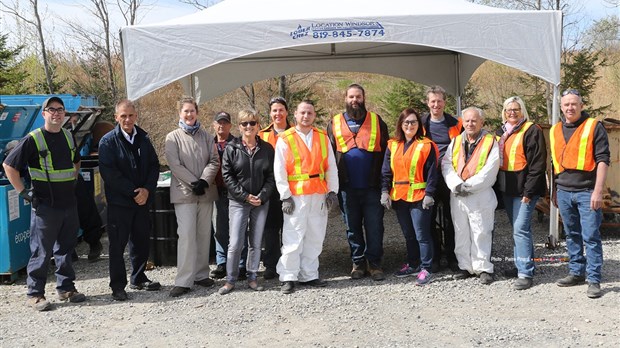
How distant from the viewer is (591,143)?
16.1ft

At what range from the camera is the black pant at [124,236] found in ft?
17.0

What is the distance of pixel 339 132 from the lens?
5.68 metres

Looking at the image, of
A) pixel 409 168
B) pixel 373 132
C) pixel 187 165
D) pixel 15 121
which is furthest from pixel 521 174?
pixel 15 121

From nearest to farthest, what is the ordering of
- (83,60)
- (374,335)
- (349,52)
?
1. (374,335)
2. (349,52)
3. (83,60)

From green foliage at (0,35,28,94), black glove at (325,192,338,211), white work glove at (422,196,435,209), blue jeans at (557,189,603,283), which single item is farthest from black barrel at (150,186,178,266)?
green foliage at (0,35,28,94)

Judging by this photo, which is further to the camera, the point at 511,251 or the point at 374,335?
the point at 511,251

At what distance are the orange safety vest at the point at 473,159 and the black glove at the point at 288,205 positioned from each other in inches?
61.2

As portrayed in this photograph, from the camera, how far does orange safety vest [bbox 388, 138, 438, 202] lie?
5.40 metres

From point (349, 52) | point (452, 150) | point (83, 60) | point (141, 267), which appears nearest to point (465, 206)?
point (452, 150)

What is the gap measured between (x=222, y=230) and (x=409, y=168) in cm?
199

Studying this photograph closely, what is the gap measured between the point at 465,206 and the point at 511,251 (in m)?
1.70

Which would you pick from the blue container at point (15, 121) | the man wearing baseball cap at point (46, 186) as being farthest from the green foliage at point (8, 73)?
the man wearing baseball cap at point (46, 186)

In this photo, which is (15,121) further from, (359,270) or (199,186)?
(359,270)

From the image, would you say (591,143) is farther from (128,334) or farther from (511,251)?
(128,334)
